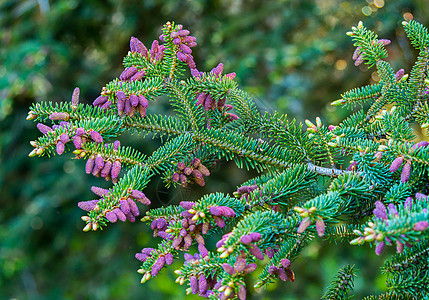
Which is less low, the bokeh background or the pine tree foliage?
the bokeh background

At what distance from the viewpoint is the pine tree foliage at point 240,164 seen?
0.60 metres

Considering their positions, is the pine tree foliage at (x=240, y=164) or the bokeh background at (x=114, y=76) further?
the bokeh background at (x=114, y=76)

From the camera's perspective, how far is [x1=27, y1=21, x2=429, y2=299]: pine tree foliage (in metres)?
0.60

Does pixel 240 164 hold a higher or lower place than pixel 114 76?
lower

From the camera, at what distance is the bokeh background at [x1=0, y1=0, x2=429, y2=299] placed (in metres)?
2.28

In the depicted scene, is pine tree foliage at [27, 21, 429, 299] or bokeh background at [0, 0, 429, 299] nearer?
pine tree foliage at [27, 21, 429, 299]

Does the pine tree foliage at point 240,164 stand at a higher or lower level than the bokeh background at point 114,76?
lower

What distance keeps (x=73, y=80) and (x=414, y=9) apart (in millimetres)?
2114

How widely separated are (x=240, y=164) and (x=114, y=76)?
2.08 metres

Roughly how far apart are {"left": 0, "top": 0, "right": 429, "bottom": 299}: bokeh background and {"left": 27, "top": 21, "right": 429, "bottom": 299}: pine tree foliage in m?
1.43

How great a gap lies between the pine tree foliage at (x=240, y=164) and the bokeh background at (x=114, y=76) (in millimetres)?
1434

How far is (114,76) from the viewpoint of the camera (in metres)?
2.66

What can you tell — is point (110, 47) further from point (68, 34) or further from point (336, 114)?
point (336, 114)

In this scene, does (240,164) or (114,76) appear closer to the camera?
(240,164)
